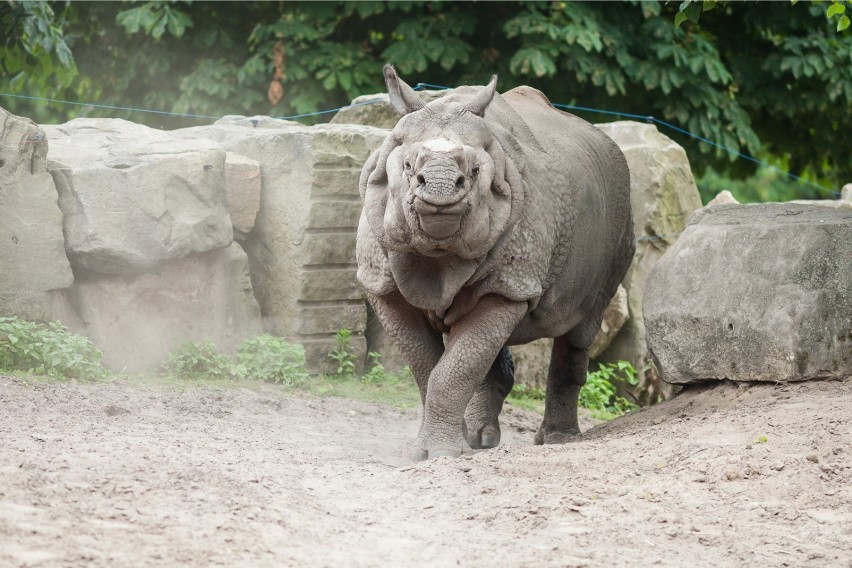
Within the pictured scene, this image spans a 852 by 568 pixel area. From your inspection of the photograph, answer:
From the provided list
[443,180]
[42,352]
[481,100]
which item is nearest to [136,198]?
[42,352]

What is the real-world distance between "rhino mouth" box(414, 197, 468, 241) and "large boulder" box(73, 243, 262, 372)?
131 inches

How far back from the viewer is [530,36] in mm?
13039

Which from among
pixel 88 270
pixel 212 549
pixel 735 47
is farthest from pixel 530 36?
pixel 212 549

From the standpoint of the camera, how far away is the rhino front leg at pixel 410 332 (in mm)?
7398

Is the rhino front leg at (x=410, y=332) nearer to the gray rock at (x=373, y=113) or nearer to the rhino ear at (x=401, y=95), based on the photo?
the rhino ear at (x=401, y=95)

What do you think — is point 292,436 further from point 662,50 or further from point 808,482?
point 662,50

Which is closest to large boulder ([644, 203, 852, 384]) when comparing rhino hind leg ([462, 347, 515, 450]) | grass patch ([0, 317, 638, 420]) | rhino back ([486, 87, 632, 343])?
rhino back ([486, 87, 632, 343])

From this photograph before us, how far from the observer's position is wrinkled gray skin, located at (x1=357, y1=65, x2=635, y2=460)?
666cm

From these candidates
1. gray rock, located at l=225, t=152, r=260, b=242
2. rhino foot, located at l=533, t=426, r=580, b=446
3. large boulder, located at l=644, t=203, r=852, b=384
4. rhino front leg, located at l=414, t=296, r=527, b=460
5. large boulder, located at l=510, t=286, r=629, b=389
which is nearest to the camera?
rhino front leg, located at l=414, t=296, r=527, b=460

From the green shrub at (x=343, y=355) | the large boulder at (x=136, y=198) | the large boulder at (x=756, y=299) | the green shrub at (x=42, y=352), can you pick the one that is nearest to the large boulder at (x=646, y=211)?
the green shrub at (x=343, y=355)

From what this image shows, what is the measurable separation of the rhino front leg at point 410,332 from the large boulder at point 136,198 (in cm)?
229

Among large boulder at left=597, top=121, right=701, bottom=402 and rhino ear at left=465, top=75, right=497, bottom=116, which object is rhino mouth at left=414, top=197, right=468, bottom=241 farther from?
large boulder at left=597, top=121, right=701, bottom=402

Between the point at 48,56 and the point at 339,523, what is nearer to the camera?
the point at 339,523

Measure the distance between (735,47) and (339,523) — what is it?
432 inches
